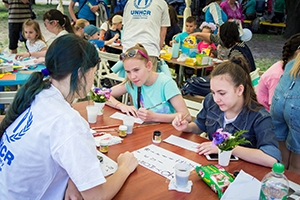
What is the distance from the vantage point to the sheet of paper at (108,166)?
1.49 m

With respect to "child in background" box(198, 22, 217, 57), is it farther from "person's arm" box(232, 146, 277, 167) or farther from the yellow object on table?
"person's arm" box(232, 146, 277, 167)

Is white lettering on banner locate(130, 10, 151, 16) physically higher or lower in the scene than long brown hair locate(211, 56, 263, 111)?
higher

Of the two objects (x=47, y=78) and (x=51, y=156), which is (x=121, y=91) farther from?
(x=51, y=156)

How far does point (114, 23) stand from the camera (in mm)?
6637

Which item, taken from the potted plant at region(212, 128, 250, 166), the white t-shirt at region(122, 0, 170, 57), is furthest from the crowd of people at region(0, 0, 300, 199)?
the white t-shirt at region(122, 0, 170, 57)

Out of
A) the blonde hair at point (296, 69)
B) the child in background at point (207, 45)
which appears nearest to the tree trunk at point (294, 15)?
the child in background at point (207, 45)

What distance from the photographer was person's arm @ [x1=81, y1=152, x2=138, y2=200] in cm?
119

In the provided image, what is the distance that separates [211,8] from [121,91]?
4.48 meters

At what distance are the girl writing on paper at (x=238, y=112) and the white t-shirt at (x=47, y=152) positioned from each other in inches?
29.8

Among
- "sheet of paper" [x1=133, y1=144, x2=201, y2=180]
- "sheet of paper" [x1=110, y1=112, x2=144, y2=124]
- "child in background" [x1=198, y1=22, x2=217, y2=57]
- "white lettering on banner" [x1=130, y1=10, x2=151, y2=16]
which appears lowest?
"sheet of paper" [x1=110, y1=112, x2=144, y2=124]

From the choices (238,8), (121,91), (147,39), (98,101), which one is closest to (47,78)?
(98,101)

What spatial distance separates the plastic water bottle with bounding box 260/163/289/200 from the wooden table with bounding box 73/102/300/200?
0.19m

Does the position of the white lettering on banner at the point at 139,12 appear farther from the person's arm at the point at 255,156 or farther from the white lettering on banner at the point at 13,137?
the white lettering on banner at the point at 13,137

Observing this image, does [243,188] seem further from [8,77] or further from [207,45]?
[207,45]
